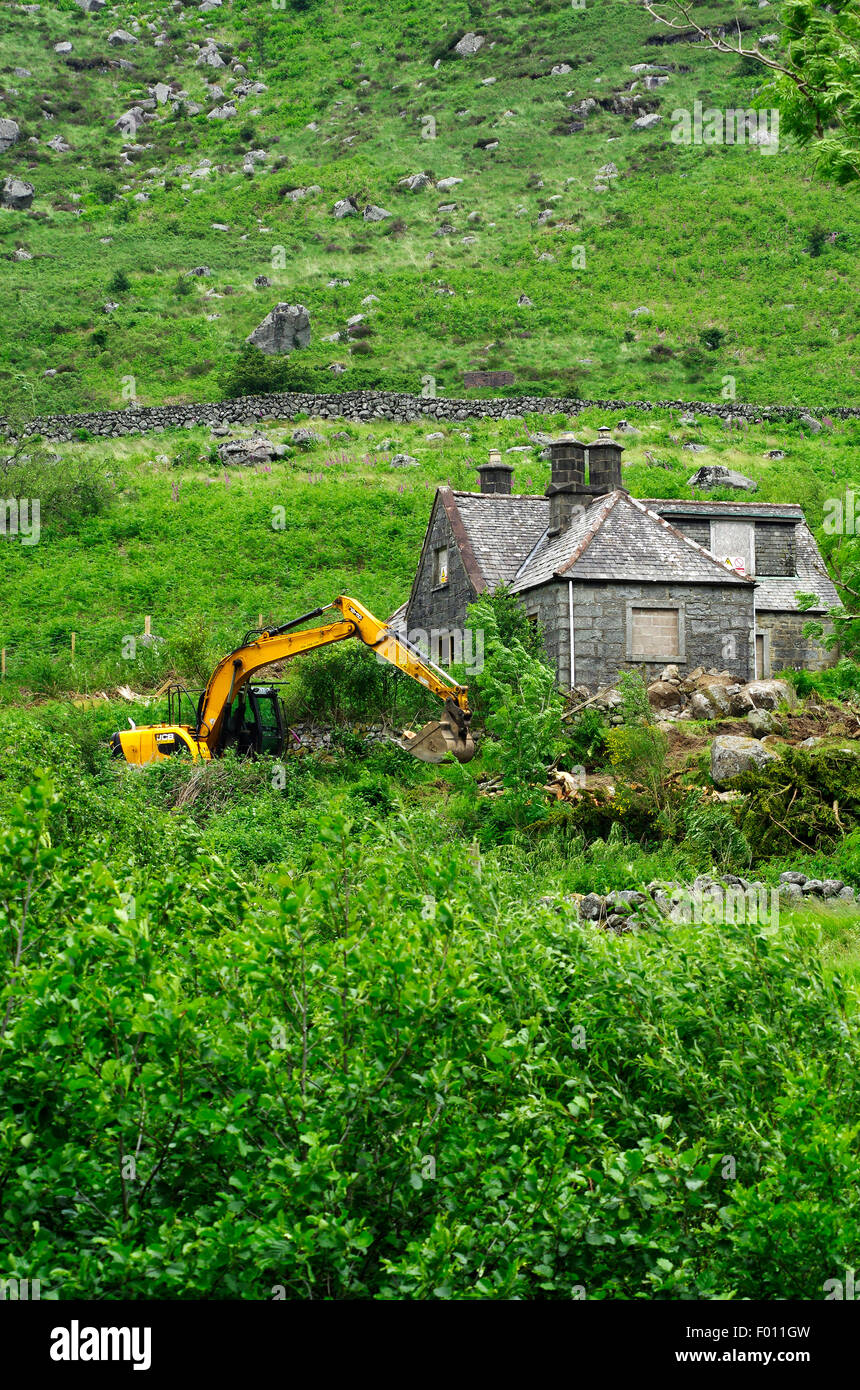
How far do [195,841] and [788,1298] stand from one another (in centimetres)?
640

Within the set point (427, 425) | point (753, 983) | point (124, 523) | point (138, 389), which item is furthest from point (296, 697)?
point (138, 389)

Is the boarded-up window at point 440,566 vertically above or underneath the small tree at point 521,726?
above

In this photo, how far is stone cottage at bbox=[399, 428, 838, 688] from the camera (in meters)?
25.8

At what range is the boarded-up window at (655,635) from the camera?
85.8 ft

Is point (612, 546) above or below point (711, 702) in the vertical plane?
above

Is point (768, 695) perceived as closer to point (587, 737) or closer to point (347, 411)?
point (587, 737)

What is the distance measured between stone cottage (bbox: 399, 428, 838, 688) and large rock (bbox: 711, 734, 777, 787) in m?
6.35

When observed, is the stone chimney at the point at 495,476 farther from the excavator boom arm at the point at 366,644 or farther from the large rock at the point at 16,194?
the large rock at the point at 16,194

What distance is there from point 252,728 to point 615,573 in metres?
8.18

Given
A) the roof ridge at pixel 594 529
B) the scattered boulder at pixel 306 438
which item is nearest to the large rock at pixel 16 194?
the scattered boulder at pixel 306 438

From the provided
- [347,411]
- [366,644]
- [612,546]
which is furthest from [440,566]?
[347,411]

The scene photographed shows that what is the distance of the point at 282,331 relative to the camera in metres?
59.2

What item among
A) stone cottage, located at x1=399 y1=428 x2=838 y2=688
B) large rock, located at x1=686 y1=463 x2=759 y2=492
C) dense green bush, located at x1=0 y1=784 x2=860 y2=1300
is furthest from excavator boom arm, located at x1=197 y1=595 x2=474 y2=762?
large rock, located at x1=686 y1=463 x2=759 y2=492

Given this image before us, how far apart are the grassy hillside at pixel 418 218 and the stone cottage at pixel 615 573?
81.2 feet
